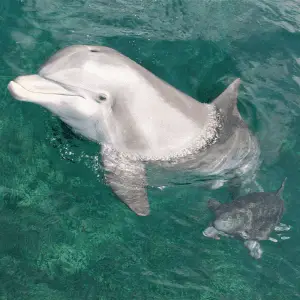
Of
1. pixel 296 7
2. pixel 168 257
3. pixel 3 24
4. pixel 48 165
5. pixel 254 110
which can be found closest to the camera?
pixel 168 257

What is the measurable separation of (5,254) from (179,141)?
124 inches

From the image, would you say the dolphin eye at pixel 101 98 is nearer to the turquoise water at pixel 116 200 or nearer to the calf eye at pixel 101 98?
the calf eye at pixel 101 98

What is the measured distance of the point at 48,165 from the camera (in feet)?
24.2

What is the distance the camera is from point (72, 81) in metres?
5.39

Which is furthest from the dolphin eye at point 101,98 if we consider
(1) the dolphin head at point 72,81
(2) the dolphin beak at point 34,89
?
(2) the dolphin beak at point 34,89

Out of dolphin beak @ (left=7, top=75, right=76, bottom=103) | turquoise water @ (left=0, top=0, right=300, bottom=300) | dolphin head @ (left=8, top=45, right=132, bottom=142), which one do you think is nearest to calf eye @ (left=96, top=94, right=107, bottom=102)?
dolphin head @ (left=8, top=45, right=132, bottom=142)

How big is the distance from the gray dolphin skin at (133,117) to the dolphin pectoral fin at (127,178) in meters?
0.02

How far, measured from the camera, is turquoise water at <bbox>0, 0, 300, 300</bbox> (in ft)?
21.5

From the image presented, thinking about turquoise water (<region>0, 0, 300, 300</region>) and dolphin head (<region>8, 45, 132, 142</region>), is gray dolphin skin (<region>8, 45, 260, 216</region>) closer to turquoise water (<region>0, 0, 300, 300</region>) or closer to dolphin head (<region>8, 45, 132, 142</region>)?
dolphin head (<region>8, 45, 132, 142</region>)

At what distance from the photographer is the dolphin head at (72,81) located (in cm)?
530

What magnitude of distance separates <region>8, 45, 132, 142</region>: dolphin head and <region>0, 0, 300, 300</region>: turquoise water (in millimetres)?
1449

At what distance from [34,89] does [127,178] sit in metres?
2.12

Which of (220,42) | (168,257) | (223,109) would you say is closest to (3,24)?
(220,42)

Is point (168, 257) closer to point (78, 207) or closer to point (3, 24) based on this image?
point (78, 207)
